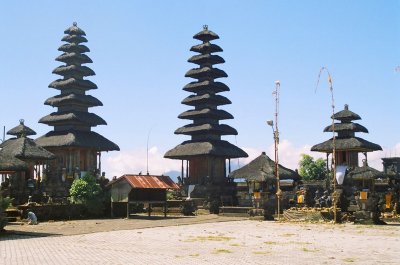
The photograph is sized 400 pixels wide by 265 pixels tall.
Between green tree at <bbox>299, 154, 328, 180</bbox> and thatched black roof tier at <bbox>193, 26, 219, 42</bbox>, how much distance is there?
27852 mm

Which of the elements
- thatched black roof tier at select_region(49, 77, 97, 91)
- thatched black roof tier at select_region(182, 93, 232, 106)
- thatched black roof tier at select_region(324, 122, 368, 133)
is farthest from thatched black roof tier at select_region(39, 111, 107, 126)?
thatched black roof tier at select_region(324, 122, 368, 133)

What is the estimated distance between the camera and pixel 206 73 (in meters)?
67.3

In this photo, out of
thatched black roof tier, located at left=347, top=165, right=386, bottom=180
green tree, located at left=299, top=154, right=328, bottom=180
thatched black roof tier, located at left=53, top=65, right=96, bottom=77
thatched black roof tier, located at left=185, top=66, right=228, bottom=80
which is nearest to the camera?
thatched black roof tier, located at left=347, top=165, right=386, bottom=180

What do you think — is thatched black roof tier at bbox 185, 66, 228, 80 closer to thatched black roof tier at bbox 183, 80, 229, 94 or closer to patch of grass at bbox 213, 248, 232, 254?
thatched black roof tier at bbox 183, 80, 229, 94

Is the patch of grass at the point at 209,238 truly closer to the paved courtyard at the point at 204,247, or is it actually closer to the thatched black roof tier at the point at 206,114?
the paved courtyard at the point at 204,247

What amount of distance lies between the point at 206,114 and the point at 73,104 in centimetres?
1637

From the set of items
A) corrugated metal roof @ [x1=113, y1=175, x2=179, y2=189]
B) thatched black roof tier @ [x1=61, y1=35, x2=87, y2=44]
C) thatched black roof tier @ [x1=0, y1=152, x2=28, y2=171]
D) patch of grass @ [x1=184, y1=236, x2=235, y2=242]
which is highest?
thatched black roof tier @ [x1=61, y1=35, x2=87, y2=44]

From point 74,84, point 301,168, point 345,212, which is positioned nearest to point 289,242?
point 345,212

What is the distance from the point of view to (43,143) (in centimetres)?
6062

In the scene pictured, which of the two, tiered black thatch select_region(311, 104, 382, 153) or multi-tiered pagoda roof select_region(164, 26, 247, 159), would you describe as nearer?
tiered black thatch select_region(311, 104, 382, 153)

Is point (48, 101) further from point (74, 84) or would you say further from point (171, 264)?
point (171, 264)

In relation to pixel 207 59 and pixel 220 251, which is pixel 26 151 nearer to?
pixel 207 59

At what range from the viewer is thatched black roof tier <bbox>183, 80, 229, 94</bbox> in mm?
66625

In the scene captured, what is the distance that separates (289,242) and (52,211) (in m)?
19.5
